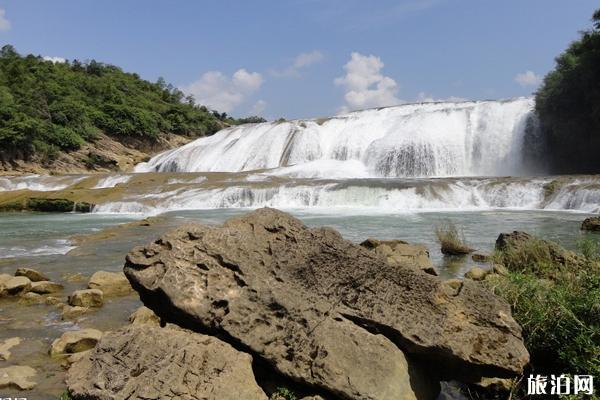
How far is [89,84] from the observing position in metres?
60.8

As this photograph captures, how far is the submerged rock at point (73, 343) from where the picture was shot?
5.29m

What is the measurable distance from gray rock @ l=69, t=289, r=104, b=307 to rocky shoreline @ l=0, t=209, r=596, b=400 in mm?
2504

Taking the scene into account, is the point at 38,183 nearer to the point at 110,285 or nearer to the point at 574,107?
the point at 110,285

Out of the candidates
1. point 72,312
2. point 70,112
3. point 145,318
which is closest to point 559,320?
point 145,318

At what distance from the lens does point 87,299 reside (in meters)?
7.07

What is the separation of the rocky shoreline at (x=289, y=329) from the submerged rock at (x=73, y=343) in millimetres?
709

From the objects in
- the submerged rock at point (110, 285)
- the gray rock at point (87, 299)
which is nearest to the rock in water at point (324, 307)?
the gray rock at point (87, 299)

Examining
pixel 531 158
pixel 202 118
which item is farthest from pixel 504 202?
pixel 202 118

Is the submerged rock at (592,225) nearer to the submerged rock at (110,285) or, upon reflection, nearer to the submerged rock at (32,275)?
the submerged rock at (110,285)

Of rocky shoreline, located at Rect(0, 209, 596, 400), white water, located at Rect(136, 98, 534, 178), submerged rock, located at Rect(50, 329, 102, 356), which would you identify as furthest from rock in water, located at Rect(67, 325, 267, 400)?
white water, located at Rect(136, 98, 534, 178)

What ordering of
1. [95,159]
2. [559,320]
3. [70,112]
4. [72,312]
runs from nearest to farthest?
[559,320], [72,312], [95,159], [70,112]

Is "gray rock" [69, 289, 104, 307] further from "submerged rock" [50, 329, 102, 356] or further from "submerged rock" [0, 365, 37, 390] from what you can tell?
"submerged rock" [0, 365, 37, 390]

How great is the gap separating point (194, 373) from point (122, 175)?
28656 millimetres

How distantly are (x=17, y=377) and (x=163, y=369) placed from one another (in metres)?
1.97
